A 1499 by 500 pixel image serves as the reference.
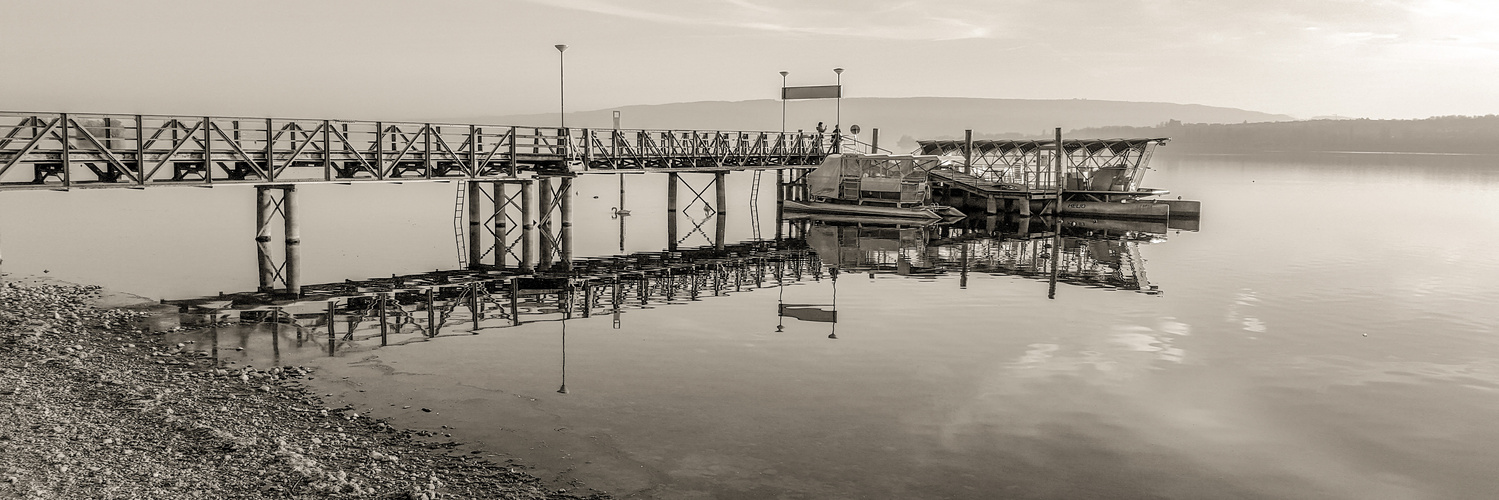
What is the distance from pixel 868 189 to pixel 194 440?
133 feet

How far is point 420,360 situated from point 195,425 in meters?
5.48

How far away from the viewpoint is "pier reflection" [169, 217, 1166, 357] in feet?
70.9

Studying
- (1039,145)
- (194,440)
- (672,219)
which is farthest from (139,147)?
(1039,145)

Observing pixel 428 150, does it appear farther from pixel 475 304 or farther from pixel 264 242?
pixel 475 304

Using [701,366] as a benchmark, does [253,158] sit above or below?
above

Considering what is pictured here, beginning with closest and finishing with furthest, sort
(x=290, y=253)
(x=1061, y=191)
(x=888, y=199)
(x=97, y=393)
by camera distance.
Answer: (x=97, y=393) < (x=290, y=253) < (x=888, y=199) < (x=1061, y=191)

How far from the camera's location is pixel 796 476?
487 inches

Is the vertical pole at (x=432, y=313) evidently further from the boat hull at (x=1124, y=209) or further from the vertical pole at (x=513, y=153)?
the boat hull at (x=1124, y=209)

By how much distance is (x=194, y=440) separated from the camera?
1191cm

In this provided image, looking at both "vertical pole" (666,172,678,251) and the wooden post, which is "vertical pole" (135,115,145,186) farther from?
"vertical pole" (666,172,678,251)

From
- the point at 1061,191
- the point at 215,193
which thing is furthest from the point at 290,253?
the point at 215,193

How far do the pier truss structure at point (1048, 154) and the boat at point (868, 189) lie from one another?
788 cm

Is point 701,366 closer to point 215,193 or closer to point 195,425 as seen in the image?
point 195,425

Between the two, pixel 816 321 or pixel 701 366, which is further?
pixel 816 321
